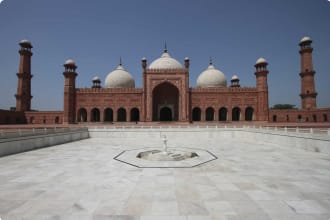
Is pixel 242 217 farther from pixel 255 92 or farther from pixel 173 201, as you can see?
pixel 255 92

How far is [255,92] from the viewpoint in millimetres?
24125

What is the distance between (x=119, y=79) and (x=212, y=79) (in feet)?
44.2

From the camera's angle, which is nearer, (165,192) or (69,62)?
(165,192)

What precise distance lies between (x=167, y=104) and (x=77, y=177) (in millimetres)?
21000

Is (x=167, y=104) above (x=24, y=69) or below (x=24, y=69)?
below

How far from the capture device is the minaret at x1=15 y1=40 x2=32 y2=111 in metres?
25.4

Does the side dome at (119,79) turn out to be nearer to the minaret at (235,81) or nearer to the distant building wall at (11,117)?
the distant building wall at (11,117)

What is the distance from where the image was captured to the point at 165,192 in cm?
344

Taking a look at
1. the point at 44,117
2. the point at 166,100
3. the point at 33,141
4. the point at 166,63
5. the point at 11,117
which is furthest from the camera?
the point at 166,63

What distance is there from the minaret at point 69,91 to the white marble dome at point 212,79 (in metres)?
17.3

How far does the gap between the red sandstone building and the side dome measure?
11.2ft

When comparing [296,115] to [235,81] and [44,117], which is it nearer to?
[235,81]

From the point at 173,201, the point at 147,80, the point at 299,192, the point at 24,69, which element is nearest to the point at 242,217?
the point at 173,201

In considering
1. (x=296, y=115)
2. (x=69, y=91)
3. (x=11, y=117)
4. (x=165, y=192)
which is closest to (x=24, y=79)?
(x=11, y=117)
